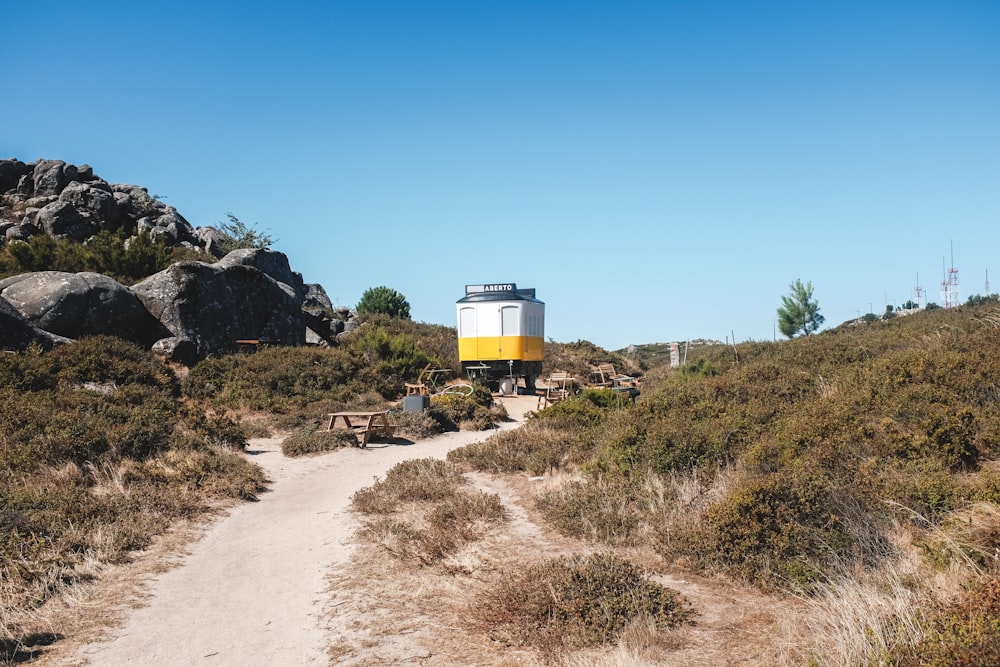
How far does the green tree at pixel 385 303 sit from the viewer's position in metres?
40.4

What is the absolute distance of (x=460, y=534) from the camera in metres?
7.98

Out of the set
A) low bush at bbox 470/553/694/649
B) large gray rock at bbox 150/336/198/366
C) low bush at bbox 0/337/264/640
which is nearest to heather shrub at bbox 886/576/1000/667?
low bush at bbox 470/553/694/649

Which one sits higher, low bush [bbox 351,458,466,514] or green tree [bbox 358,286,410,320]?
green tree [bbox 358,286,410,320]

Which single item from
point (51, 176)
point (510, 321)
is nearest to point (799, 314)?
point (510, 321)

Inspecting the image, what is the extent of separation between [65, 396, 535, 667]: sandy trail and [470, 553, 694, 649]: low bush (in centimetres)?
146

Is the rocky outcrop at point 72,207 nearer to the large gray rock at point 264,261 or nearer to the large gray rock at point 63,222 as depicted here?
the large gray rock at point 63,222

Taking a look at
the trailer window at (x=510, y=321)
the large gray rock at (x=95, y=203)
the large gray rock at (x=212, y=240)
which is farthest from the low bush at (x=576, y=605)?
the large gray rock at (x=95, y=203)

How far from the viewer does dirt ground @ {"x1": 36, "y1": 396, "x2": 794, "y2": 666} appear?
509 centimetres

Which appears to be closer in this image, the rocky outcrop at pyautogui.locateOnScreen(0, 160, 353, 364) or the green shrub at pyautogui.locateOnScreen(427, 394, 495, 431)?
the rocky outcrop at pyautogui.locateOnScreen(0, 160, 353, 364)

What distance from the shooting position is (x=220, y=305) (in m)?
22.4

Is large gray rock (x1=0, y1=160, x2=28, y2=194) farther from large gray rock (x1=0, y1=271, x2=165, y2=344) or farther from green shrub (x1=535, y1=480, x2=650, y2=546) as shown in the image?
green shrub (x1=535, y1=480, x2=650, y2=546)

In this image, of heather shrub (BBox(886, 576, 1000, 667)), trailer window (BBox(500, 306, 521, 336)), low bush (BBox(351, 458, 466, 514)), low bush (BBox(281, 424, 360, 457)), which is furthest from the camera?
trailer window (BBox(500, 306, 521, 336))

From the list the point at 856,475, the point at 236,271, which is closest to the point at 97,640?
the point at 856,475

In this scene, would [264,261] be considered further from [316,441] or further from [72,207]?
[316,441]
